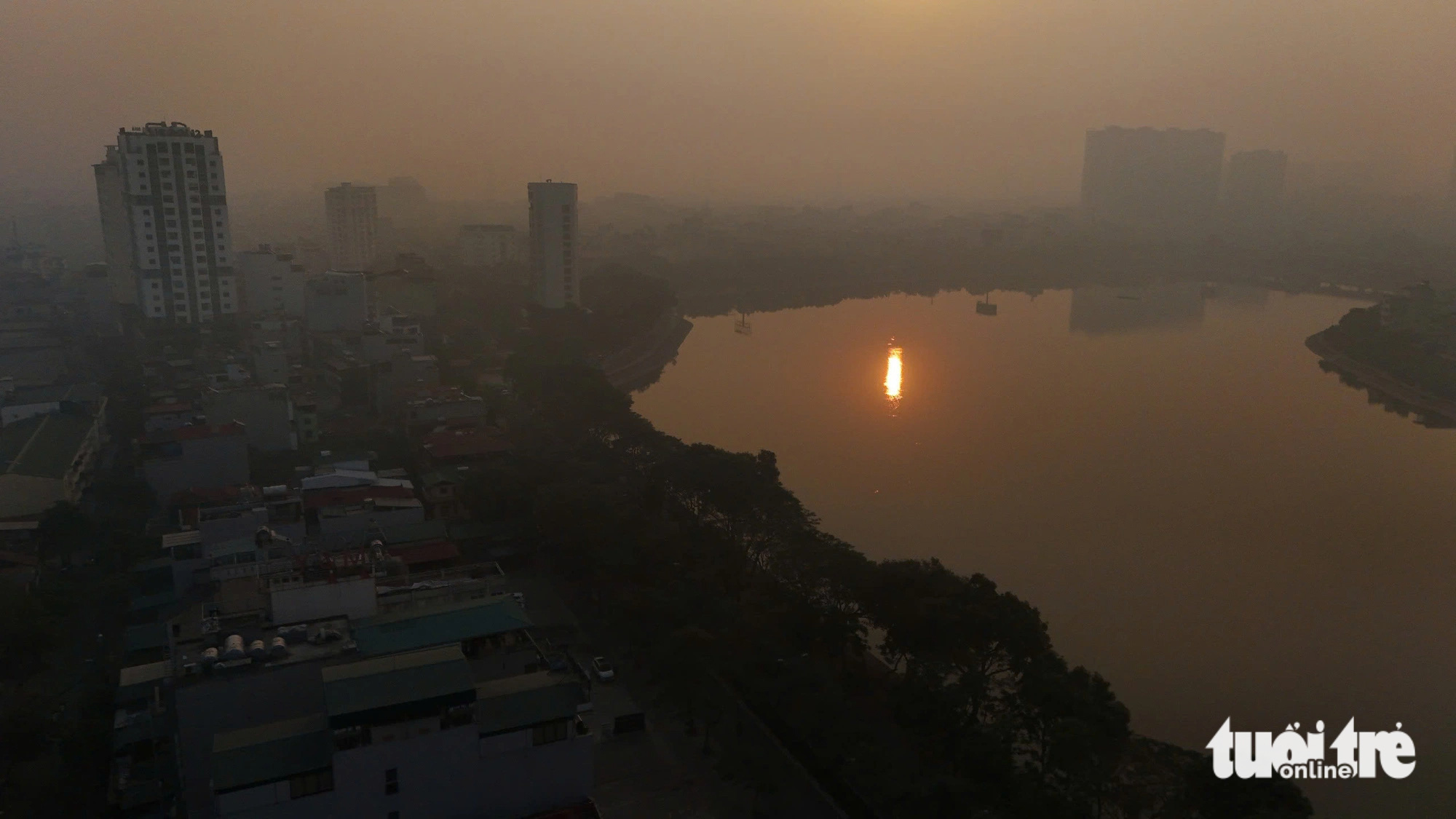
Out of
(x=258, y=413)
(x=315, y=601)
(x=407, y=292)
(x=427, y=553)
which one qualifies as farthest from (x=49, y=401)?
(x=315, y=601)

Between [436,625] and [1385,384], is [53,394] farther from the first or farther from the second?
[1385,384]

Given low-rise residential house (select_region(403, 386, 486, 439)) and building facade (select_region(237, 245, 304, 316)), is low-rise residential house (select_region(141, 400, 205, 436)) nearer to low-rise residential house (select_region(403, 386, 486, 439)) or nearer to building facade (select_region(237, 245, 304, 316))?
low-rise residential house (select_region(403, 386, 486, 439))

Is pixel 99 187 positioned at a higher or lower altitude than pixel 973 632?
higher

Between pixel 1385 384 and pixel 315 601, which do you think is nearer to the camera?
pixel 315 601

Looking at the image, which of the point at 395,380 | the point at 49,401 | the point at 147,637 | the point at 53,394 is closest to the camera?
the point at 147,637

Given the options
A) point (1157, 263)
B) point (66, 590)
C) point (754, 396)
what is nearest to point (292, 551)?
point (66, 590)

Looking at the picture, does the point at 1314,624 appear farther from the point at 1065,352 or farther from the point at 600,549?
the point at 1065,352
